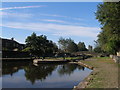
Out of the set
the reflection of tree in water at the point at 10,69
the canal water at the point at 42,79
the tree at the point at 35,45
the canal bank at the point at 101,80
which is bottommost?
the canal water at the point at 42,79

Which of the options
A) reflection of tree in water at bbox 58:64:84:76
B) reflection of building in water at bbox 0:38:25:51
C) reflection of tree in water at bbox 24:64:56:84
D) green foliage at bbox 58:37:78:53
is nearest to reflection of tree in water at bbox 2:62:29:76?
reflection of tree in water at bbox 24:64:56:84

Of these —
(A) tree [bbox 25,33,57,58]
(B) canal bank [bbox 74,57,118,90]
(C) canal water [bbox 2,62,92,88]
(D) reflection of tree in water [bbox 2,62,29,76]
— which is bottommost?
(C) canal water [bbox 2,62,92,88]

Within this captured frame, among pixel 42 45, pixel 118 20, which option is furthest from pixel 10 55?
pixel 118 20

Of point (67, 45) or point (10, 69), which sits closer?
point (10, 69)

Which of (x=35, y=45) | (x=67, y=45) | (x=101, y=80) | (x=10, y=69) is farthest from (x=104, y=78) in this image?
(x=67, y=45)

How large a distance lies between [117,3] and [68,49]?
130023mm

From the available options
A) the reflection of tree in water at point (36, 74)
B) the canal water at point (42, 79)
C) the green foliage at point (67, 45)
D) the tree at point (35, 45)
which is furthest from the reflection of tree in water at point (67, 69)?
the green foliage at point (67, 45)

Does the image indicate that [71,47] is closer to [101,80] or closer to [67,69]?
[67,69]

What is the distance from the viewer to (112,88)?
1117cm

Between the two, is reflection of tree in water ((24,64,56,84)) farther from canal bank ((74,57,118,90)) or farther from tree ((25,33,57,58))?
tree ((25,33,57,58))

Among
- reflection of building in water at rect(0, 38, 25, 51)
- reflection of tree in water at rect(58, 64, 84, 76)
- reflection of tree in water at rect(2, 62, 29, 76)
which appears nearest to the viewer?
reflection of tree in water at rect(58, 64, 84, 76)

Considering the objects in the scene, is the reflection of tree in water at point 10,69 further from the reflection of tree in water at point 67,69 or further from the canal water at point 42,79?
the reflection of tree in water at point 67,69

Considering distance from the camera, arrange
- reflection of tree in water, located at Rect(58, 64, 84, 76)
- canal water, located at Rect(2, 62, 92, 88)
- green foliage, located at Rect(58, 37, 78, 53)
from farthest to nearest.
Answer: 1. green foliage, located at Rect(58, 37, 78, 53)
2. reflection of tree in water, located at Rect(58, 64, 84, 76)
3. canal water, located at Rect(2, 62, 92, 88)

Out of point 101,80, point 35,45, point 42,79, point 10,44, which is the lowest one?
point 42,79
